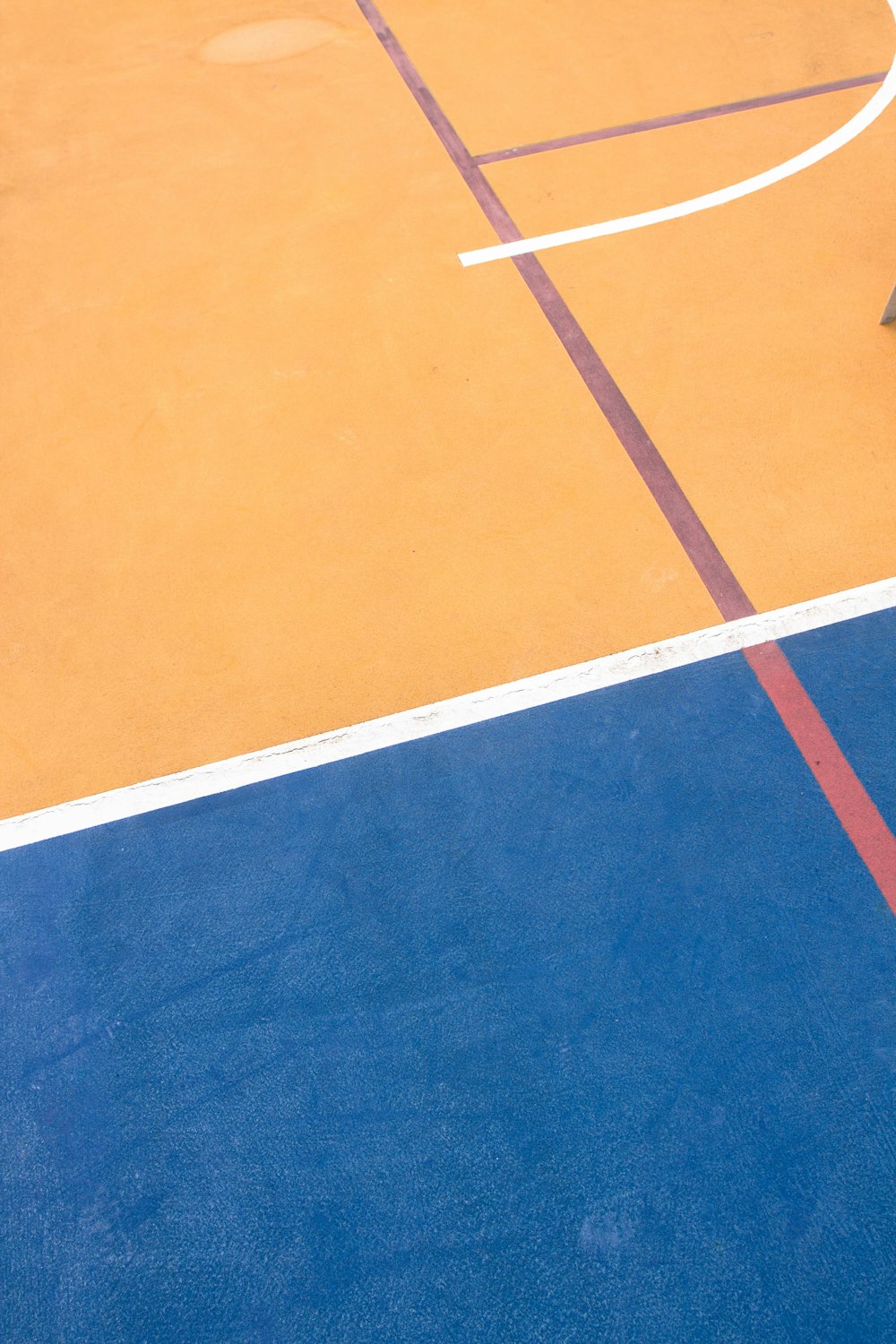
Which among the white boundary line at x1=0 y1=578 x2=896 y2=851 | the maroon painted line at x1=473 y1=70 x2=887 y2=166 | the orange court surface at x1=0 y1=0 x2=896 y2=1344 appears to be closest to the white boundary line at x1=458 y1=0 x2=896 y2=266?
the orange court surface at x1=0 y1=0 x2=896 y2=1344

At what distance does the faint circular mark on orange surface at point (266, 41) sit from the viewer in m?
9.55

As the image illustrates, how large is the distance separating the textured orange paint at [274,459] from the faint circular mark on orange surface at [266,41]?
103 cm

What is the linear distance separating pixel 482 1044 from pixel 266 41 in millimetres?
9956

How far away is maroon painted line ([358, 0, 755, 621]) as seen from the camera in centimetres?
562

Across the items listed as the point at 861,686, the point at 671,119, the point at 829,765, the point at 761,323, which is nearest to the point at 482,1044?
the point at 829,765

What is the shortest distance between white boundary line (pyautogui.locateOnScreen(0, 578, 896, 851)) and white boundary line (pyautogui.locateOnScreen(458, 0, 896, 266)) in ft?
12.4

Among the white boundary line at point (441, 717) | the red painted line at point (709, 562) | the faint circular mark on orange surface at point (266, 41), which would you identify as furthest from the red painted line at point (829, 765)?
the faint circular mark on orange surface at point (266, 41)

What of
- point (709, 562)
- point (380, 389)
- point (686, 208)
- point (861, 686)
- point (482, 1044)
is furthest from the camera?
point (686, 208)

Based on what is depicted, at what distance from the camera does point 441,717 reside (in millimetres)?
5203

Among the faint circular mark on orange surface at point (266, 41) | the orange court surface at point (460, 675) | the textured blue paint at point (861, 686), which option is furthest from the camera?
the faint circular mark on orange surface at point (266, 41)

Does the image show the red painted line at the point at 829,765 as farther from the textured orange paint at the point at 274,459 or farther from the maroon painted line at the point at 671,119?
the maroon painted line at the point at 671,119

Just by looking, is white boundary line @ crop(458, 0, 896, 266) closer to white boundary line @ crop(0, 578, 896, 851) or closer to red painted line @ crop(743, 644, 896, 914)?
white boundary line @ crop(0, 578, 896, 851)

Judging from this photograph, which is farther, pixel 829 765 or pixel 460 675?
pixel 460 675

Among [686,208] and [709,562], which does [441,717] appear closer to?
[709,562]
